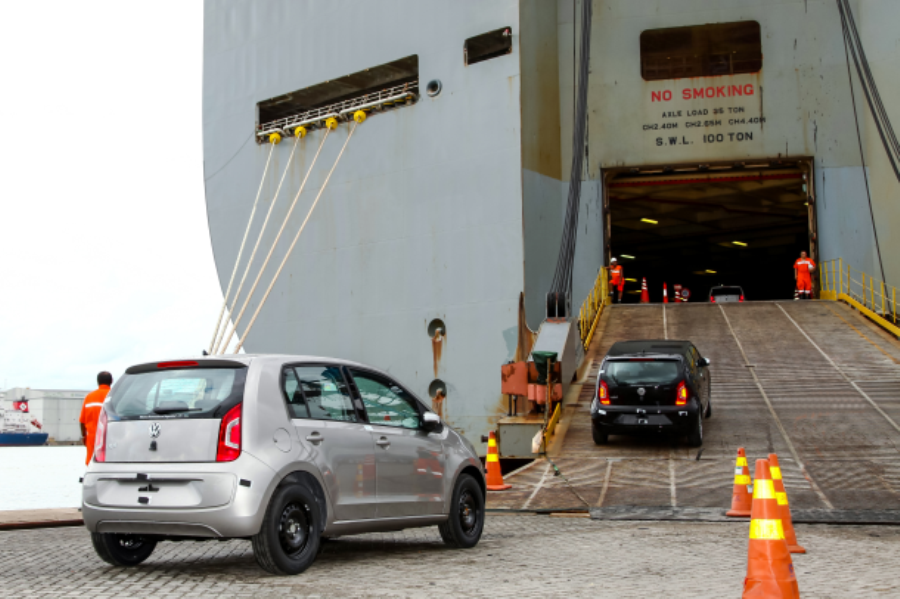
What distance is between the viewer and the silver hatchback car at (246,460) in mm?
5621

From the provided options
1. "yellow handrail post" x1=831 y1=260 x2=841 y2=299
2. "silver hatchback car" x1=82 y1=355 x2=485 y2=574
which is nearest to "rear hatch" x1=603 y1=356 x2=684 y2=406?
"silver hatchback car" x1=82 y1=355 x2=485 y2=574

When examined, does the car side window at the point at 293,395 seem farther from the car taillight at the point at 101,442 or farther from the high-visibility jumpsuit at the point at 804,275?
the high-visibility jumpsuit at the point at 804,275

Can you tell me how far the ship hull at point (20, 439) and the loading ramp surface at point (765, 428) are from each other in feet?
230

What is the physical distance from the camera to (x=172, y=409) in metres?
5.91

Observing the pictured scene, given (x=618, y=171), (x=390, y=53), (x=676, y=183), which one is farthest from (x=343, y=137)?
(x=676, y=183)

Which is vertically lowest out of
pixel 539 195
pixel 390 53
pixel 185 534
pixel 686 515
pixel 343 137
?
pixel 686 515

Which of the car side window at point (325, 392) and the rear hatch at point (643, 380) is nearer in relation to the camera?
the car side window at point (325, 392)

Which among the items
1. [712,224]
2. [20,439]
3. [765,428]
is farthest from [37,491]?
[20,439]

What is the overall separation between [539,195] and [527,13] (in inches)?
181

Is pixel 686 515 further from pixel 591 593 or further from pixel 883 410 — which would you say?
pixel 883 410

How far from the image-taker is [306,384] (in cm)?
633

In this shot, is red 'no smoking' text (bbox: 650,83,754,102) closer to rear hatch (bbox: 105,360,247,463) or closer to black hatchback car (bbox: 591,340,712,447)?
black hatchback car (bbox: 591,340,712,447)

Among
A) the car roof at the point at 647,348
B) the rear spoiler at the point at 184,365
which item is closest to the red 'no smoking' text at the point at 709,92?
Answer: the car roof at the point at 647,348

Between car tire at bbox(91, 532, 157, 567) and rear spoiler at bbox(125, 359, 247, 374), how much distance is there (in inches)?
46.4
